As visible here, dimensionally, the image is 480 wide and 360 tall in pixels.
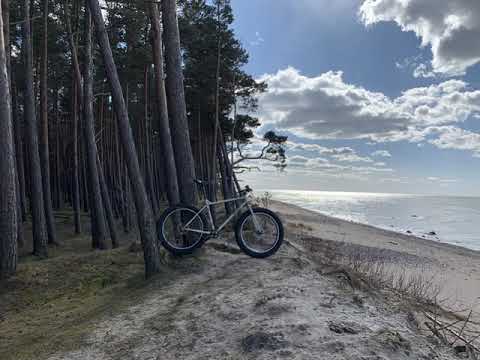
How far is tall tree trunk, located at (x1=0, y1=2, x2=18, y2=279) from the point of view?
621 cm

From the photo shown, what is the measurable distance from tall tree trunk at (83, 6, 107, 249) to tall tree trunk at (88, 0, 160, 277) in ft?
16.8

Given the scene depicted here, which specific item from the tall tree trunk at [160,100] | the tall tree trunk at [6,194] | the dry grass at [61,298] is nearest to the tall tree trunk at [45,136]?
the tall tree trunk at [160,100]

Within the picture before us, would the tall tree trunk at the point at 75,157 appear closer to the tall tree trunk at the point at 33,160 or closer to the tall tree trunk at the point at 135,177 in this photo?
the tall tree trunk at the point at 33,160

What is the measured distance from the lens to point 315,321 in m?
3.40

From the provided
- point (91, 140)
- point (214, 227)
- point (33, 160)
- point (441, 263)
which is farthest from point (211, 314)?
point (441, 263)

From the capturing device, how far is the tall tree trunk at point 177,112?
625cm

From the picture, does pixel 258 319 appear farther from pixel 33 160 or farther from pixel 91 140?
pixel 91 140

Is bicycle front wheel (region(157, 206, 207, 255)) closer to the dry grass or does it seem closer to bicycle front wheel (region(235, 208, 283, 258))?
bicycle front wheel (region(235, 208, 283, 258))

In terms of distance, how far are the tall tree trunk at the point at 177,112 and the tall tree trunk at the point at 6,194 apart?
10.3 feet

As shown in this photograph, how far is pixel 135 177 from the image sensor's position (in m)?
5.77

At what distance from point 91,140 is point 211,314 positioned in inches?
349

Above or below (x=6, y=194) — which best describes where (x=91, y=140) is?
above

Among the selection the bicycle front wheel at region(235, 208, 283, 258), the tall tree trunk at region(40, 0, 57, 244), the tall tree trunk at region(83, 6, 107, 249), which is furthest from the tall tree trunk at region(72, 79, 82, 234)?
the bicycle front wheel at region(235, 208, 283, 258)

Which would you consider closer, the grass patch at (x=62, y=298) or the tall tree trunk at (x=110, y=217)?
the grass patch at (x=62, y=298)
